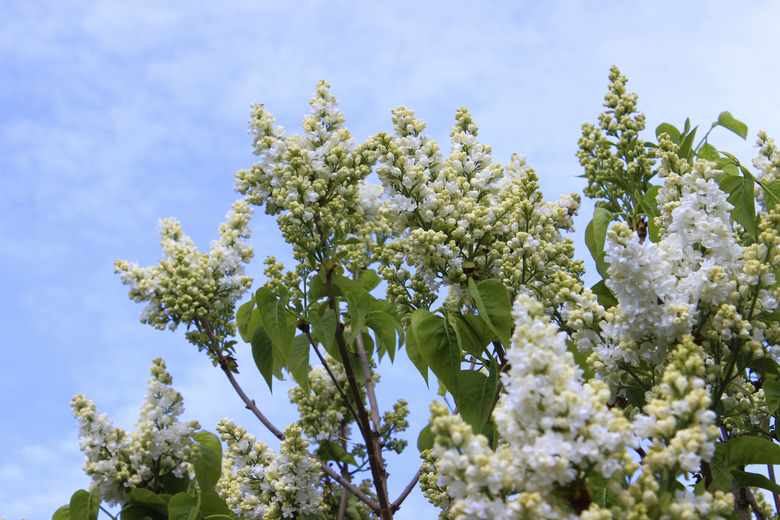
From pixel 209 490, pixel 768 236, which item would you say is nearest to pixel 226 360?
pixel 209 490

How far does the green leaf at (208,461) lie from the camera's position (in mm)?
3826

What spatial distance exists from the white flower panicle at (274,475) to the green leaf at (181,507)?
36 centimetres

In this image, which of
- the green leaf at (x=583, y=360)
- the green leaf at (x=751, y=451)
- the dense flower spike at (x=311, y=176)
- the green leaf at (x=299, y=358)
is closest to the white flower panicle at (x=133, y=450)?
the green leaf at (x=299, y=358)

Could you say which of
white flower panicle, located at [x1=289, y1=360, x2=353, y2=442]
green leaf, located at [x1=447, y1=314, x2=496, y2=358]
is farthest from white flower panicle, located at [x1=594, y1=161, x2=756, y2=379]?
white flower panicle, located at [x1=289, y1=360, x2=353, y2=442]

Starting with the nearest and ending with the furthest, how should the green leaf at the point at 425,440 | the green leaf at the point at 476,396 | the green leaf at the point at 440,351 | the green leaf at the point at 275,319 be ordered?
the green leaf at the point at 476,396
the green leaf at the point at 440,351
the green leaf at the point at 425,440
the green leaf at the point at 275,319

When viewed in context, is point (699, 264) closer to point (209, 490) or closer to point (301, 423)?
point (209, 490)

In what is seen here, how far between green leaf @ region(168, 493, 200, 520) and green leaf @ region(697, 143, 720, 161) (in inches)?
136

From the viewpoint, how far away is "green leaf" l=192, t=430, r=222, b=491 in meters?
3.83

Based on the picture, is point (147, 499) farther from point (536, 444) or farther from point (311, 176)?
point (536, 444)

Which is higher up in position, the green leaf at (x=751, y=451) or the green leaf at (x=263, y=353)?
the green leaf at (x=263, y=353)

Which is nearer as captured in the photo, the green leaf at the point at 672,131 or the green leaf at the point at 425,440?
the green leaf at the point at 425,440

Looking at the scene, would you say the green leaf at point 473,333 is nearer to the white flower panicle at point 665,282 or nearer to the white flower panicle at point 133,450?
the white flower panicle at point 665,282

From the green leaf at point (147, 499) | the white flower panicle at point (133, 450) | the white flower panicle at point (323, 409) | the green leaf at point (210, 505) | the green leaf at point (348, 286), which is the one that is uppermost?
the white flower panicle at point (323, 409)

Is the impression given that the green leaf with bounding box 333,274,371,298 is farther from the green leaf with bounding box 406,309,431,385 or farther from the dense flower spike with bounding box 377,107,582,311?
the green leaf with bounding box 406,309,431,385
